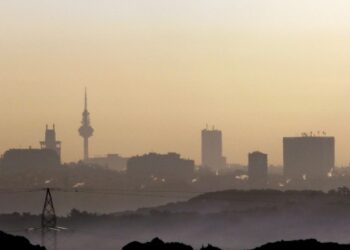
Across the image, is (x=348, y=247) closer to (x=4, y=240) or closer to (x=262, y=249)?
(x=262, y=249)

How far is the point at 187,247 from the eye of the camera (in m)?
141

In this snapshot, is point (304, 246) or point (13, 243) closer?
point (304, 246)

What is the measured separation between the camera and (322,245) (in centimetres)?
A: 13938

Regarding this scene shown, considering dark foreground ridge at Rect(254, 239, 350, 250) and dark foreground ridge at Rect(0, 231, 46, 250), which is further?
dark foreground ridge at Rect(0, 231, 46, 250)

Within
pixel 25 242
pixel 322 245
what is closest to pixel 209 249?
pixel 322 245

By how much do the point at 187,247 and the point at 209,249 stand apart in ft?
12.6

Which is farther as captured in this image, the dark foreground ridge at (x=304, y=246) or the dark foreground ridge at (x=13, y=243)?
the dark foreground ridge at (x=13, y=243)

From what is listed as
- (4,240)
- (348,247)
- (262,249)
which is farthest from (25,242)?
(348,247)

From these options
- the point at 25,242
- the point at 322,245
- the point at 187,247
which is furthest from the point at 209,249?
the point at 25,242

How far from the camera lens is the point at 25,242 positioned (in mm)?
142250

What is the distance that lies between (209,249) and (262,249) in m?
7.65

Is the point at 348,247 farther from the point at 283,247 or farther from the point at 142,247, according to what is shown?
the point at 142,247

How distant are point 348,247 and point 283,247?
8.36m

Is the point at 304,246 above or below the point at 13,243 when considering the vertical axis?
below
